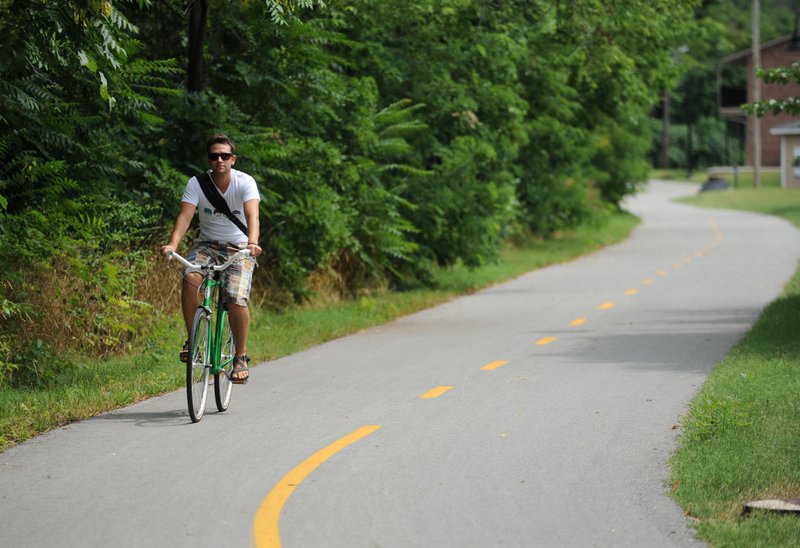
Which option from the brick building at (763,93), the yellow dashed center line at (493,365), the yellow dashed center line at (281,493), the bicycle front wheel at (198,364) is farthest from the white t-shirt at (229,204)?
the brick building at (763,93)

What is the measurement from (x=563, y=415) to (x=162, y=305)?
5.82m

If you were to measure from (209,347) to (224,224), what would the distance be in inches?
36.4

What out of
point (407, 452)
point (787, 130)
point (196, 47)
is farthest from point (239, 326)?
point (787, 130)

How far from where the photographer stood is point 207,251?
10.7 meters

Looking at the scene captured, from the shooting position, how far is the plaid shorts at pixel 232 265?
10523mm

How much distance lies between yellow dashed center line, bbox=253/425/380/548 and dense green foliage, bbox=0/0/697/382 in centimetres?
282

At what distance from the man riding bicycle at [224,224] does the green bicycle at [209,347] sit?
0.09 meters

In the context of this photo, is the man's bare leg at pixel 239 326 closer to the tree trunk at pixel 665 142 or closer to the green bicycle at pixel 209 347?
the green bicycle at pixel 209 347

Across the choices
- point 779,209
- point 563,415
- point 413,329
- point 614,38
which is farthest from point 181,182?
point 779,209

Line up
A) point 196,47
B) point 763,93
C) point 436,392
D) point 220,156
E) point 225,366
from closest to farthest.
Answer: point 220,156
point 225,366
point 436,392
point 196,47
point 763,93

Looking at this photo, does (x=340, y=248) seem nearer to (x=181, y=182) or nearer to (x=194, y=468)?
(x=181, y=182)

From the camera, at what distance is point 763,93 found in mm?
93625

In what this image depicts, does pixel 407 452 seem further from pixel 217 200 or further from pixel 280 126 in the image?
pixel 280 126

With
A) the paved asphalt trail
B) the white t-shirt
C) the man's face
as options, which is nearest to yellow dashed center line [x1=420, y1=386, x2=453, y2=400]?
the paved asphalt trail
